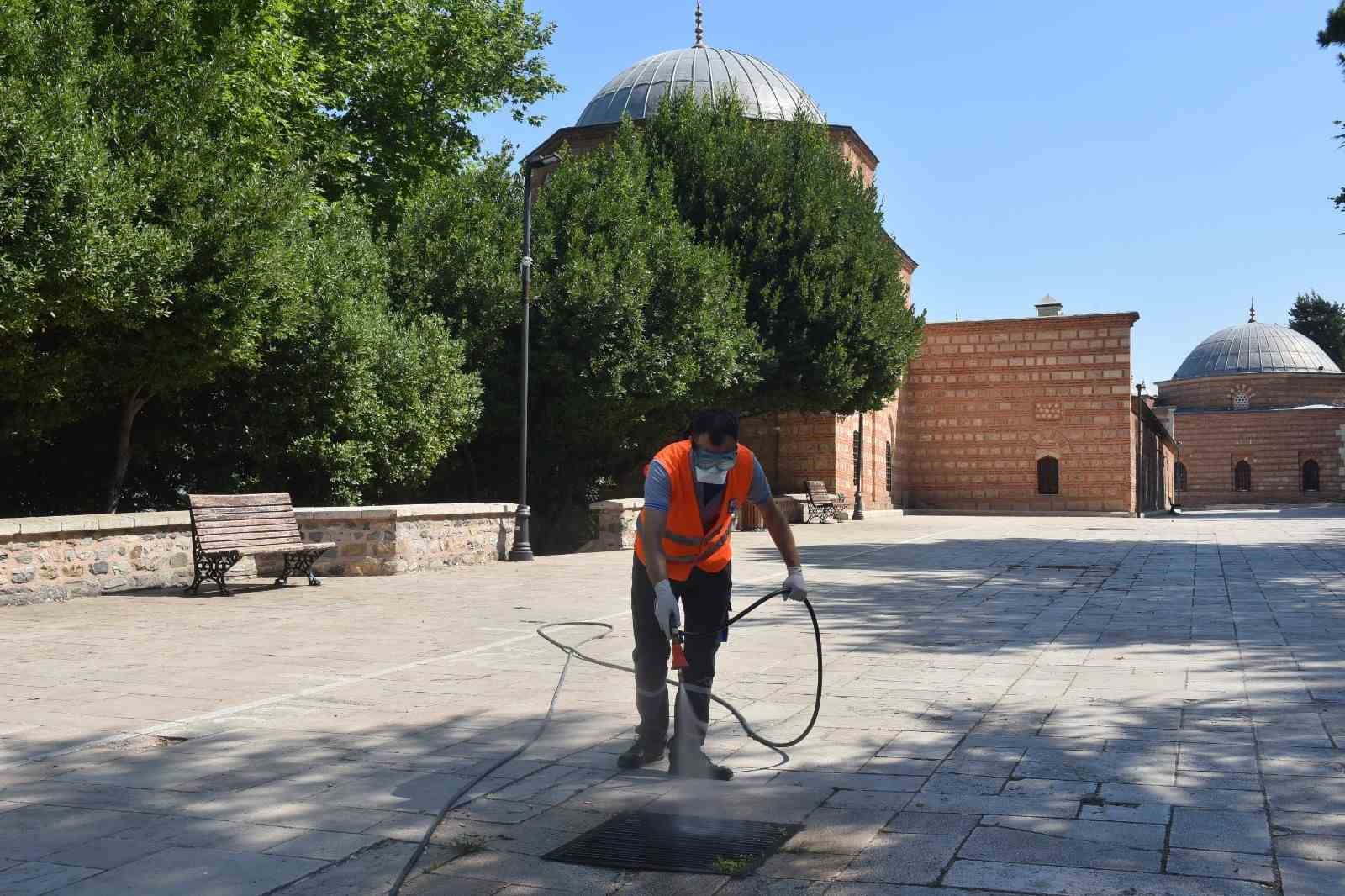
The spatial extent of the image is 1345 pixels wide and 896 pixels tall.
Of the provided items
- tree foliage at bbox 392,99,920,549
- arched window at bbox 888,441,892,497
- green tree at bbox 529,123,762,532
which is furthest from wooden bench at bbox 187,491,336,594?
arched window at bbox 888,441,892,497

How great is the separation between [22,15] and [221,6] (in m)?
5.52

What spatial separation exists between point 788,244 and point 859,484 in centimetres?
1088

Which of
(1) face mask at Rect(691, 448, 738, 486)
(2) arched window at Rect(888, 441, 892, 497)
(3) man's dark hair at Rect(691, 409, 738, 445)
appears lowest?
(1) face mask at Rect(691, 448, 738, 486)

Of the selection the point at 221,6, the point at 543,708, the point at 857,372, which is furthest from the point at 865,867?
the point at 857,372

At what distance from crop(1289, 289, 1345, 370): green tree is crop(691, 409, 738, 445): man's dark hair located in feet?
305

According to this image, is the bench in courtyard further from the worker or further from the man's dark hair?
the man's dark hair

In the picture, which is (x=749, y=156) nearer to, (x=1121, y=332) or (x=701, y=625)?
(x=1121, y=332)

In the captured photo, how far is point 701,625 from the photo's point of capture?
5195 millimetres

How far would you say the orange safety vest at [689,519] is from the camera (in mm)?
5039

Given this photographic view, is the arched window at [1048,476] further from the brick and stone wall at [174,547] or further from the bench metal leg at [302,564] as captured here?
the bench metal leg at [302,564]

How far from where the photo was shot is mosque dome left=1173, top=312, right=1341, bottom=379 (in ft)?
256

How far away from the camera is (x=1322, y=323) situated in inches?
3423

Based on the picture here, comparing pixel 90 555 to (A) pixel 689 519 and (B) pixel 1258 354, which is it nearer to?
(A) pixel 689 519

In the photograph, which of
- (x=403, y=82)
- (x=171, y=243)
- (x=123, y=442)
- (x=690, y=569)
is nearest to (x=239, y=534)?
(x=171, y=243)
